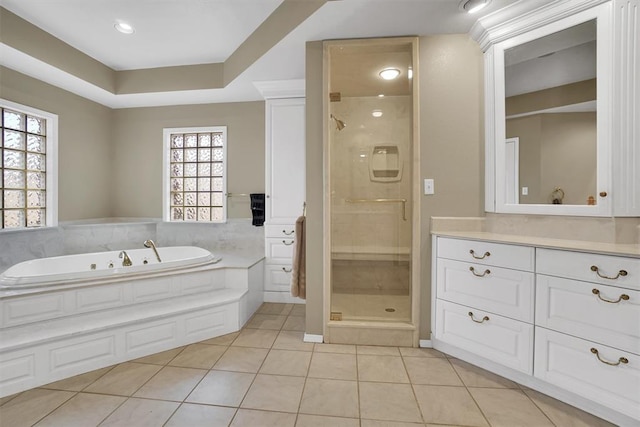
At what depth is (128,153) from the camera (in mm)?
3582

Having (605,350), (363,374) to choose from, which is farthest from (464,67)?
(363,374)

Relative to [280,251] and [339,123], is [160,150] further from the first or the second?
[339,123]

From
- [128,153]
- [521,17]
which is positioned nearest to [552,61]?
[521,17]

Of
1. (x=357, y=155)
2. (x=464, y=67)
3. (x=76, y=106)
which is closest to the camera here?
(x=464, y=67)

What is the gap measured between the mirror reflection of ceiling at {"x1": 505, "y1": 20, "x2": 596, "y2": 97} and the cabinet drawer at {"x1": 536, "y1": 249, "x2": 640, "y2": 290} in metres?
1.07

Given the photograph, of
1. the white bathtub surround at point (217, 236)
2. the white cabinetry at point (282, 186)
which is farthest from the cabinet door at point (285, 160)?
the white bathtub surround at point (217, 236)

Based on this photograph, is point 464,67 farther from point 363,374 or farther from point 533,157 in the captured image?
point 363,374

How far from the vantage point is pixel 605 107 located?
61.7 inches

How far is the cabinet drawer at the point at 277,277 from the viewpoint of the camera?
10.0 feet

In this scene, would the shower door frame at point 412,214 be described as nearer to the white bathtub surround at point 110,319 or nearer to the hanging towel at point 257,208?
the white bathtub surround at point 110,319

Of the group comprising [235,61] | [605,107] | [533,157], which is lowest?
[533,157]

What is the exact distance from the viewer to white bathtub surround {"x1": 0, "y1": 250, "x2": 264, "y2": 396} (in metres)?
1.62

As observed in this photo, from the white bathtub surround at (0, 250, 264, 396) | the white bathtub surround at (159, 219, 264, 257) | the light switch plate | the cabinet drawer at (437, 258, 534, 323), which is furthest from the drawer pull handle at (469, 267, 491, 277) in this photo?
the white bathtub surround at (159, 219, 264, 257)

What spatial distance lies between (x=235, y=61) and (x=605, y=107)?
2.85m
